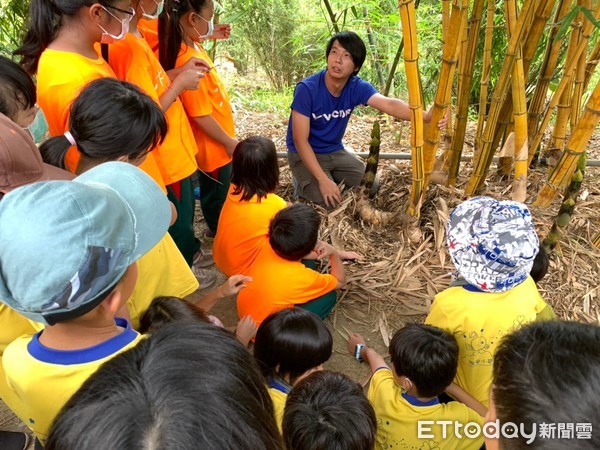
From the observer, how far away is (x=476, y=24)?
2270 mm

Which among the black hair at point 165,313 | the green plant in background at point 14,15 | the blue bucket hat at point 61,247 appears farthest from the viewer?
the green plant in background at point 14,15

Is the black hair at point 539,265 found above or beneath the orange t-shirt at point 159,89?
beneath

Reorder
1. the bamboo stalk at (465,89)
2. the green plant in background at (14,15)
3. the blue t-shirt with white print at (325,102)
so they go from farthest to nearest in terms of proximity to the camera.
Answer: the blue t-shirt with white print at (325,102) < the green plant in background at (14,15) < the bamboo stalk at (465,89)

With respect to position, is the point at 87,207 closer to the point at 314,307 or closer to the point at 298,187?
the point at 314,307

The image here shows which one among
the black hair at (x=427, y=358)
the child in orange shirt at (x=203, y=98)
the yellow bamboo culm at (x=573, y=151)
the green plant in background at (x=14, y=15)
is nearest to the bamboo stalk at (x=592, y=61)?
the yellow bamboo culm at (x=573, y=151)

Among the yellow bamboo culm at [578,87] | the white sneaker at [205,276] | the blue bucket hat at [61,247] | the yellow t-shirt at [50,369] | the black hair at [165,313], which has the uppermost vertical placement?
the yellow bamboo culm at [578,87]

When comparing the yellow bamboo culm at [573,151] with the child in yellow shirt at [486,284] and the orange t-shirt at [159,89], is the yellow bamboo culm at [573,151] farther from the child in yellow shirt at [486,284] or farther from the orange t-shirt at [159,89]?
the orange t-shirt at [159,89]

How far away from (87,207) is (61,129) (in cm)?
113

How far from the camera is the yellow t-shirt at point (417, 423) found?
1400 mm

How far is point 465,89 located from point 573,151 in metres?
0.66

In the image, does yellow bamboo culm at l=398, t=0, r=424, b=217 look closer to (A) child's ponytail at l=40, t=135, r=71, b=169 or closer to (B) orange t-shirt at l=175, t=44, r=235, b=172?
(B) orange t-shirt at l=175, t=44, r=235, b=172

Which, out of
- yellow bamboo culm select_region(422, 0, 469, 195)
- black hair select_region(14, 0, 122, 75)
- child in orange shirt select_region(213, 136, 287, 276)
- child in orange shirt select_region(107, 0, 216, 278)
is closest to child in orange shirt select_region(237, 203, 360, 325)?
child in orange shirt select_region(213, 136, 287, 276)

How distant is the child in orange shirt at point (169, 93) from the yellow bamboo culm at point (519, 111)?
1466mm

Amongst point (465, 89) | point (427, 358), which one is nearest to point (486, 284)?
point (427, 358)
